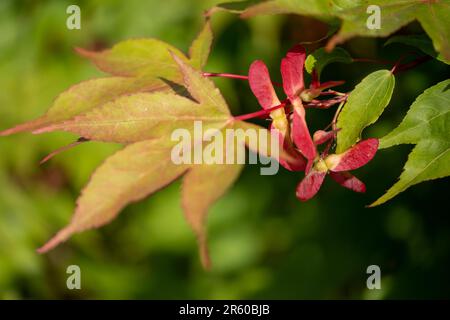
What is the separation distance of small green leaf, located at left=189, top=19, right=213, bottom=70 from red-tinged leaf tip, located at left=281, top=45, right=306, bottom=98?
0.23 ft

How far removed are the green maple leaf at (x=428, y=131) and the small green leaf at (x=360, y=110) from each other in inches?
0.9

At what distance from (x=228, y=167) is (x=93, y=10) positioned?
2.98ft

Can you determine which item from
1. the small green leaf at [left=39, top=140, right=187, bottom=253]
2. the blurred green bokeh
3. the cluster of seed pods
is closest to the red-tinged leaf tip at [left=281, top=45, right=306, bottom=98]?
the cluster of seed pods

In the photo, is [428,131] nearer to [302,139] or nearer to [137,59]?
[302,139]

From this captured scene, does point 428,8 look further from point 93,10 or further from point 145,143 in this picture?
point 93,10

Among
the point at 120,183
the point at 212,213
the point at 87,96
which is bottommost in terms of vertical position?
the point at 120,183

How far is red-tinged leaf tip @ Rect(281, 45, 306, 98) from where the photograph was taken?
0.46 meters

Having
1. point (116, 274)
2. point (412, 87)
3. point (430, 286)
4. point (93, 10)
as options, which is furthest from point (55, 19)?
point (430, 286)

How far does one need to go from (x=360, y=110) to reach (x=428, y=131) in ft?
0.20

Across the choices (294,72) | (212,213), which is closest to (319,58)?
(294,72)

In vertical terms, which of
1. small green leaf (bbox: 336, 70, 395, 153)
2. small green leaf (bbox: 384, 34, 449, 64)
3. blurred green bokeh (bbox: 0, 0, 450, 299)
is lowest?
small green leaf (bbox: 336, 70, 395, 153)

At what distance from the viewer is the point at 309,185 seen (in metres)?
0.45

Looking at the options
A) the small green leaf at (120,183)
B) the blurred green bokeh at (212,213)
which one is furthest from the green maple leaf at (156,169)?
the blurred green bokeh at (212,213)

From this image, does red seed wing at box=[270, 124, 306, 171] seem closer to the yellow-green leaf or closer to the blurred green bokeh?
the yellow-green leaf
